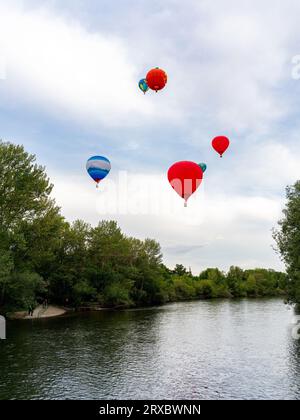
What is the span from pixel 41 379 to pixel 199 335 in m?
20.4

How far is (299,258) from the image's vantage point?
35.1 m

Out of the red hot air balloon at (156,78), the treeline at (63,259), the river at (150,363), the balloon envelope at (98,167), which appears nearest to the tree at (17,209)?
the treeline at (63,259)

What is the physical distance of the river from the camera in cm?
2053

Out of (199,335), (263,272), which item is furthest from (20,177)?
(263,272)

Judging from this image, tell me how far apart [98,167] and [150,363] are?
15.3 meters

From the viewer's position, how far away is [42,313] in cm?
5994

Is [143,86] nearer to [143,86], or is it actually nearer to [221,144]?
[143,86]

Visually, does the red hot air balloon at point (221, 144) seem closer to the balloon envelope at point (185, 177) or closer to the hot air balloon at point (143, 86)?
the balloon envelope at point (185, 177)

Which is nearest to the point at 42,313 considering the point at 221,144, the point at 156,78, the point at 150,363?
the point at 150,363

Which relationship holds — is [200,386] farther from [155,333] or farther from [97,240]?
[97,240]

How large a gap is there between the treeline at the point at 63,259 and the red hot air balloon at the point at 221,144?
59.3 ft

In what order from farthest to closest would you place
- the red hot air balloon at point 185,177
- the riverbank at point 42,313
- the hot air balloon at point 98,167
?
the riverbank at point 42,313
the hot air balloon at point 98,167
the red hot air balloon at point 185,177

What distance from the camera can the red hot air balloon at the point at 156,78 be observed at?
1094 inches
